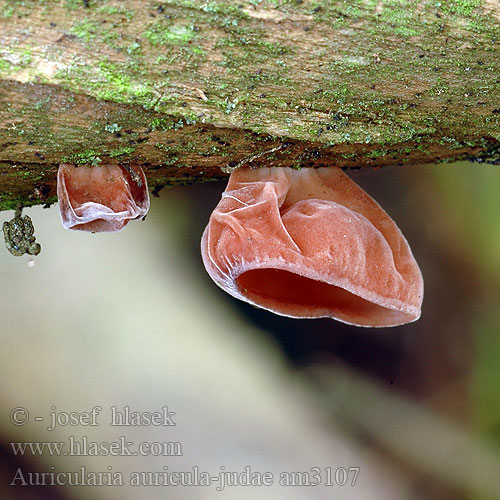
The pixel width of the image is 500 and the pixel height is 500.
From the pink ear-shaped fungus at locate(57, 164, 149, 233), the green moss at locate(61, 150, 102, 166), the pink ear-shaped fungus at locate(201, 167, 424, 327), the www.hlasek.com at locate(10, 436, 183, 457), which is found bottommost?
the www.hlasek.com at locate(10, 436, 183, 457)

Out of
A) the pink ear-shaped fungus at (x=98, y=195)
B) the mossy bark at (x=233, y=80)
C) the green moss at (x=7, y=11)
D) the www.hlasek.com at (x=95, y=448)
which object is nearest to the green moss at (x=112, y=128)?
the mossy bark at (x=233, y=80)

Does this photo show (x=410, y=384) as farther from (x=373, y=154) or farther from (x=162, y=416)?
(x=373, y=154)

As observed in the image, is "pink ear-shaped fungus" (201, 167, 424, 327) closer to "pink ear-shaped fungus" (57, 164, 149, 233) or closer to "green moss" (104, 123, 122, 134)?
"pink ear-shaped fungus" (57, 164, 149, 233)

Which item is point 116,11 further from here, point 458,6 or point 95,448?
point 95,448

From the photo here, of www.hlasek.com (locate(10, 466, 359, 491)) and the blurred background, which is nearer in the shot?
the blurred background

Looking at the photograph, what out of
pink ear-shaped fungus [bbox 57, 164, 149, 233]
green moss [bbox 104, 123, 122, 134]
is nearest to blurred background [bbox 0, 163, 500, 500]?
pink ear-shaped fungus [bbox 57, 164, 149, 233]

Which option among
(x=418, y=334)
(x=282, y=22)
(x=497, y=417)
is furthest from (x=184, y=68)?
(x=497, y=417)
